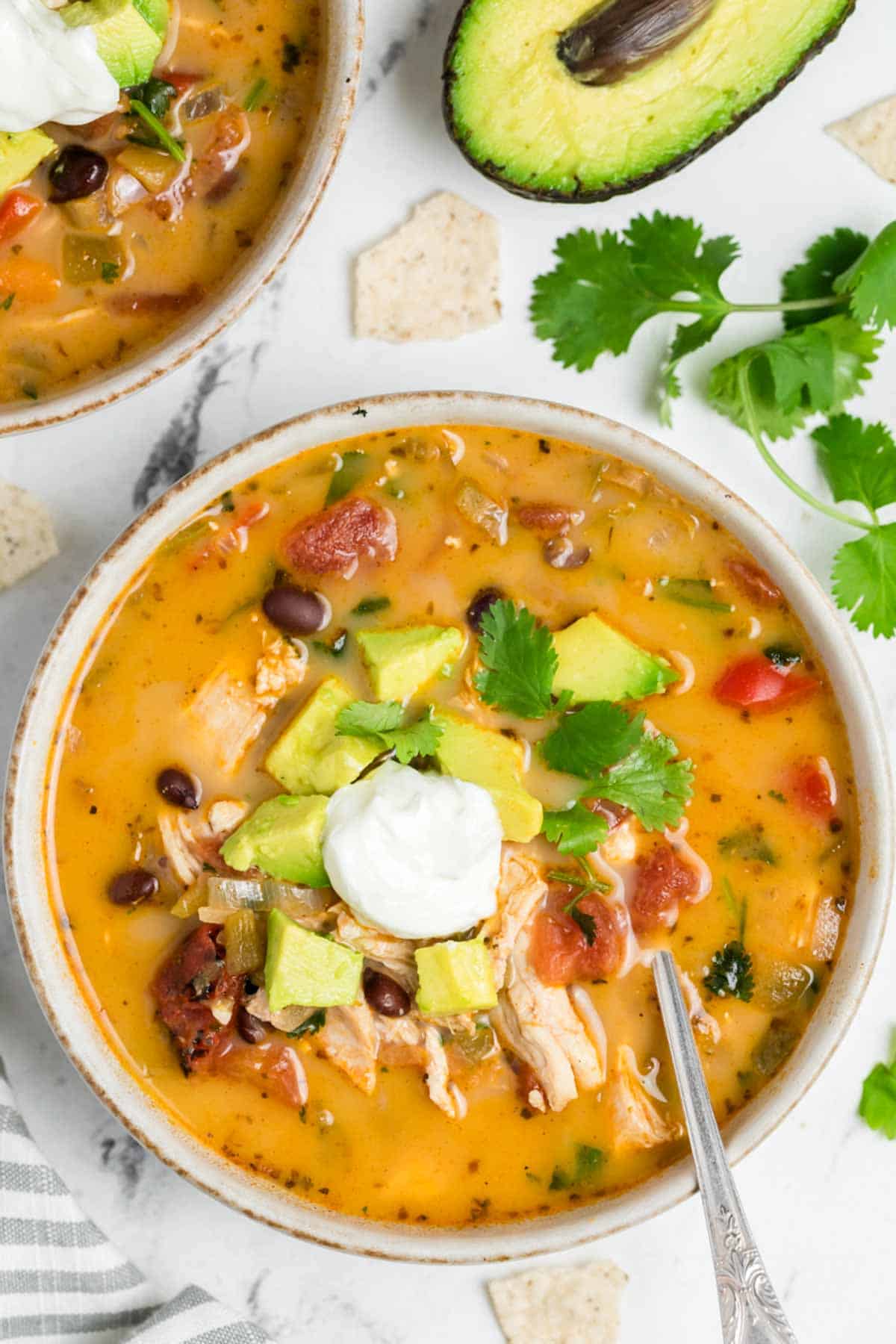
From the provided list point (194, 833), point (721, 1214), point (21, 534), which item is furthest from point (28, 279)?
point (721, 1214)

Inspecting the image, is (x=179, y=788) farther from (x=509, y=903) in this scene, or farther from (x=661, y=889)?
(x=661, y=889)

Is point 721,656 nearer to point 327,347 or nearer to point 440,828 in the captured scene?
point 440,828

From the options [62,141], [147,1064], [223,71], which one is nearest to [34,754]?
[147,1064]

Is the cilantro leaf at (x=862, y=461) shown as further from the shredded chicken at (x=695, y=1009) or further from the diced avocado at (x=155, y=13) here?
the diced avocado at (x=155, y=13)

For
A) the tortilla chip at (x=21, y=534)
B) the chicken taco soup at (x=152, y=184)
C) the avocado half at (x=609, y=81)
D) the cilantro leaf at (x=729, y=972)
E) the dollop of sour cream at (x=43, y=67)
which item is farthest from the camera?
the tortilla chip at (x=21, y=534)

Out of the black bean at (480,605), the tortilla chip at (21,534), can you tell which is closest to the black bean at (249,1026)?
the black bean at (480,605)
